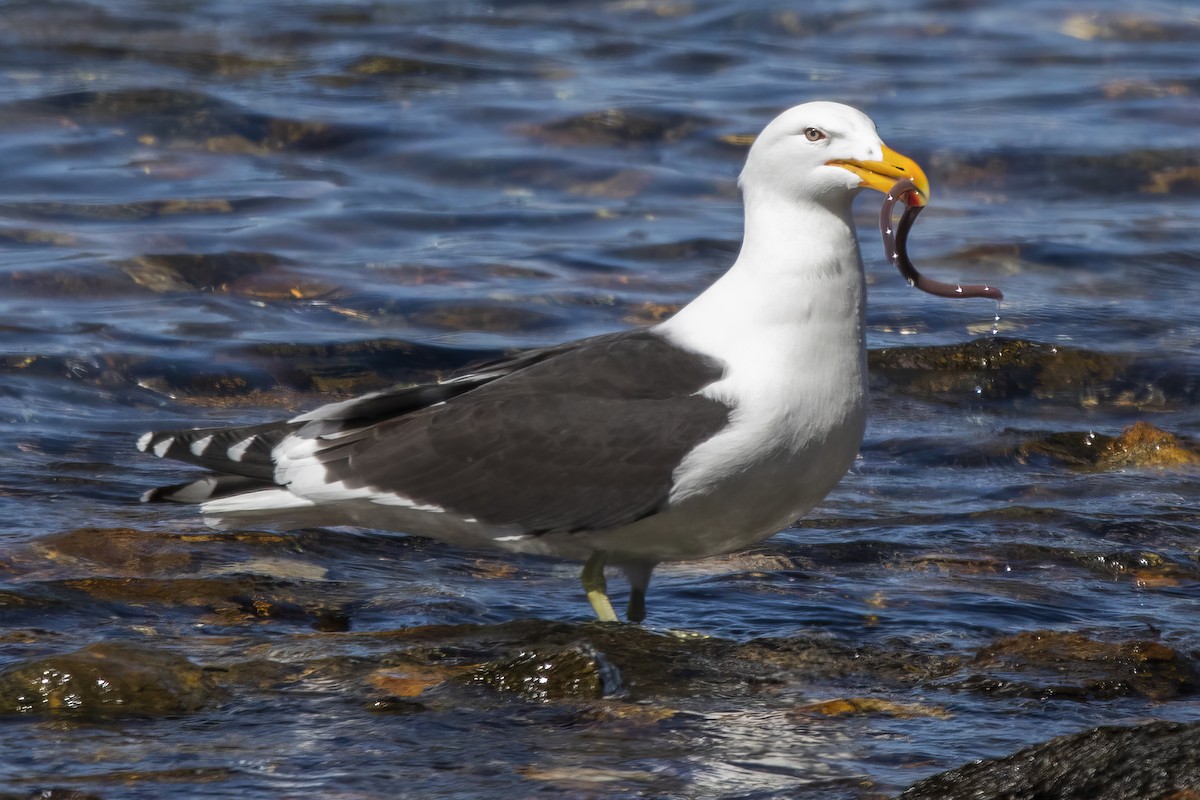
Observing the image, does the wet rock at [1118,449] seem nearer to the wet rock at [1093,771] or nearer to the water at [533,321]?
→ the water at [533,321]

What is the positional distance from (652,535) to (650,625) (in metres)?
0.40

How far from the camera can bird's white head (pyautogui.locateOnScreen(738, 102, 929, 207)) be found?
5.83m

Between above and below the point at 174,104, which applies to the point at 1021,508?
below

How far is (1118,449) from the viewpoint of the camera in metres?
8.23

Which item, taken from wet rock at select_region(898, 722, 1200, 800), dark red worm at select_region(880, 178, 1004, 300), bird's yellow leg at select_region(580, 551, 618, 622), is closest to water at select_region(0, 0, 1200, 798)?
bird's yellow leg at select_region(580, 551, 618, 622)

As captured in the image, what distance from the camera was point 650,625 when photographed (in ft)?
20.0

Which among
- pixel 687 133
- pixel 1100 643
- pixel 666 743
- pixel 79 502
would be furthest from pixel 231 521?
pixel 687 133

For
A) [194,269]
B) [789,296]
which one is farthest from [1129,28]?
[789,296]

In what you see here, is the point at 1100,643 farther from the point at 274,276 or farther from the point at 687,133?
the point at 687,133

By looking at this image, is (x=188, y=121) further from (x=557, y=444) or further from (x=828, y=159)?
(x=828, y=159)

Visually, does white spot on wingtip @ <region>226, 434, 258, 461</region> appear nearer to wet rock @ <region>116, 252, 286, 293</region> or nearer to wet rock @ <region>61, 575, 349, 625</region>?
wet rock @ <region>61, 575, 349, 625</region>

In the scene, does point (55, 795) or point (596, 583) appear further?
point (596, 583)

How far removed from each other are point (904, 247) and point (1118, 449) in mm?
2568

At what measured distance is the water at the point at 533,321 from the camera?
4.91 meters
